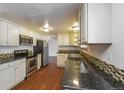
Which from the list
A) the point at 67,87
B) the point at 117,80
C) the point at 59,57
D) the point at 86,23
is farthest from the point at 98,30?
the point at 59,57

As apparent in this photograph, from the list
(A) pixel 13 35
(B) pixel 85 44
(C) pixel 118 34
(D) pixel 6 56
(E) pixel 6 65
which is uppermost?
(A) pixel 13 35

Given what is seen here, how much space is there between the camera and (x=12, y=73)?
11.5ft

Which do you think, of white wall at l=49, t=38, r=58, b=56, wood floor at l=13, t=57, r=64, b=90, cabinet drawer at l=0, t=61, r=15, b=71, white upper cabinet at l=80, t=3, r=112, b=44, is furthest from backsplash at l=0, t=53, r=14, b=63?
white wall at l=49, t=38, r=58, b=56

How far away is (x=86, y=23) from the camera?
6.21 ft

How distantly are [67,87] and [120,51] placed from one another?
2.88ft

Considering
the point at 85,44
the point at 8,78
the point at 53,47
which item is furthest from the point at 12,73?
the point at 53,47

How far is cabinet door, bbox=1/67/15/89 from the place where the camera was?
10.1ft

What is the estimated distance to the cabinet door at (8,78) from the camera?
10.1 ft

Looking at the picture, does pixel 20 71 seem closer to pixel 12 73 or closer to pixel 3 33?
pixel 12 73

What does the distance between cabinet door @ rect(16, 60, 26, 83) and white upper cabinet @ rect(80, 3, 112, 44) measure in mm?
2729

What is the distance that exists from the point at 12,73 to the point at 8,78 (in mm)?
228

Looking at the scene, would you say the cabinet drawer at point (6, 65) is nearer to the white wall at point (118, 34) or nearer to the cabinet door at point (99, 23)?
the cabinet door at point (99, 23)

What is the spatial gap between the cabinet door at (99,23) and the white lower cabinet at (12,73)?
2.26 m

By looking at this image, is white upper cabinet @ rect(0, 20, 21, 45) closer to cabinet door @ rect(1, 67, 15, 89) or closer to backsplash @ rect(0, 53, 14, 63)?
backsplash @ rect(0, 53, 14, 63)
